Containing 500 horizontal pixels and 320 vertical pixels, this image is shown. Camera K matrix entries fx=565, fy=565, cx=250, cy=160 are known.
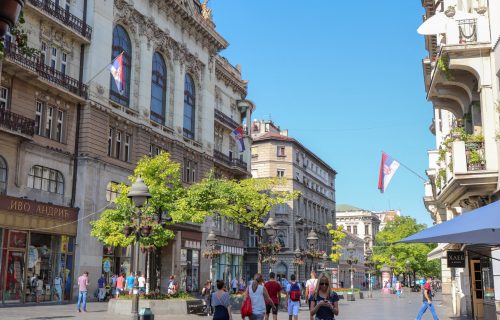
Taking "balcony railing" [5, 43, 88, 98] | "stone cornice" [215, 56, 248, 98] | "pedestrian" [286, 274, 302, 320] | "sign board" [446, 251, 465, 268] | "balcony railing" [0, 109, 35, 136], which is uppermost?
"stone cornice" [215, 56, 248, 98]

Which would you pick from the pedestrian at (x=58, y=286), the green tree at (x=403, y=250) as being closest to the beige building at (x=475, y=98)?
the pedestrian at (x=58, y=286)

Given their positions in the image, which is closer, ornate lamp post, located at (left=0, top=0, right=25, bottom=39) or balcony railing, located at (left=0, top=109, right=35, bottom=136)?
ornate lamp post, located at (left=0, top=0, right=25, bottom=39)

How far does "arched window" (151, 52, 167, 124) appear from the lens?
4294 cm

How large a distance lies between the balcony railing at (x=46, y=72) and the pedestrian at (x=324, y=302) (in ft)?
75.3

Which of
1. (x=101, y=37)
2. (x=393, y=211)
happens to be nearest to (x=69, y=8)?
(x=101, y=37)

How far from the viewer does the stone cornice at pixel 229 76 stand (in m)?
57.3

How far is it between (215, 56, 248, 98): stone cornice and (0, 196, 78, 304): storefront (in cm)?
2808

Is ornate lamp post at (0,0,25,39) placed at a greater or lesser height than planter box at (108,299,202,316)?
greater

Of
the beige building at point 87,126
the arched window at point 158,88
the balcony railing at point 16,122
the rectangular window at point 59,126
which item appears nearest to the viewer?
the balcony railing at point 16,122

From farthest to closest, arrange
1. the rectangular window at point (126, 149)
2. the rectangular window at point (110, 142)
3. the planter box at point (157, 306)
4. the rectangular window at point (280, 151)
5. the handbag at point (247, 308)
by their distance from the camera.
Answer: the rectangular window at point (280, 151) < the rectangular window at point (126, 149) < the rectangular window at point (110, 142) < the planter box at point (157, 306) < the handbag at point (247, 308)

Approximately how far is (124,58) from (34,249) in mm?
14897

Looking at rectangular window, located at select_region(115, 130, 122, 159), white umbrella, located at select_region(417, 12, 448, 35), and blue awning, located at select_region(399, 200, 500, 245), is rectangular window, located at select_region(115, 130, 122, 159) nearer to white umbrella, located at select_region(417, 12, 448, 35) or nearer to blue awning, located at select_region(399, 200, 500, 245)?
white umbrella, located at select_region(417, 12, 448, 35)

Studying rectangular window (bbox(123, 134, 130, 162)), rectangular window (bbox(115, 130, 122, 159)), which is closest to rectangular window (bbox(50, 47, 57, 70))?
rectangular window (bbox(115, 130, 122, 159))

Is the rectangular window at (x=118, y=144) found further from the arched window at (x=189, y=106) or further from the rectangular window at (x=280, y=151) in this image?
the rectangular window at (x=280, y=151)
